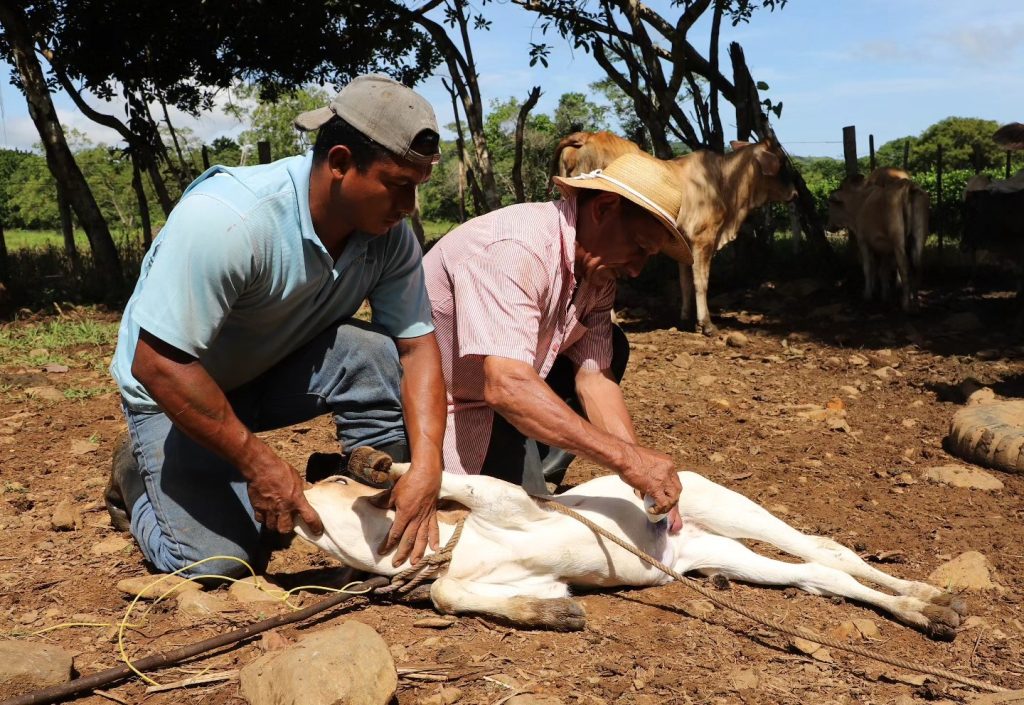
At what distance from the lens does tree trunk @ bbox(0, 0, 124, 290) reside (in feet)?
34.2

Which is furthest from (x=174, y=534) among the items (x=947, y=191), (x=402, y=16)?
(x=947, y=191)

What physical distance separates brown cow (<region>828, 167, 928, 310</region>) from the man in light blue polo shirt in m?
7.25

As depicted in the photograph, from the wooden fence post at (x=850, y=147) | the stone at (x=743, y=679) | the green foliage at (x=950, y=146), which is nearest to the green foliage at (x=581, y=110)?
the green foliage at (x=950, y=146)

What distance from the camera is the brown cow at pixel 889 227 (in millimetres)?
9867

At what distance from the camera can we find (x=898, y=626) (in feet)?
11.0

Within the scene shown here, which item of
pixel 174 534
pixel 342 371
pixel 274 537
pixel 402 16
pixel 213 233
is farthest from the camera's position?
pixel 402 16

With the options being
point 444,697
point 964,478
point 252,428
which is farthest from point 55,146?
point 444,697

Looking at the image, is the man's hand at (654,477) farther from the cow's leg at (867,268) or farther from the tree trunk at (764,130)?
the tree trunk at (764,130)

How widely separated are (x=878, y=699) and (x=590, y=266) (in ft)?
5.37

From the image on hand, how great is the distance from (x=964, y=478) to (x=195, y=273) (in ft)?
12.2

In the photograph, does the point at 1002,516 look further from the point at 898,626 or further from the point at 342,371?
the point at 342,371

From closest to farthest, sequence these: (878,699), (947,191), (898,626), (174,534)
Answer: (878,699) → (898,626) → (174,534) → (947,191)

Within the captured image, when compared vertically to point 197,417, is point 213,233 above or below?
above

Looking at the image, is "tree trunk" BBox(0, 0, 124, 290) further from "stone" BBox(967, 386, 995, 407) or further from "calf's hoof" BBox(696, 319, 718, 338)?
"stone" BBox(967, 386, 995, 407)
